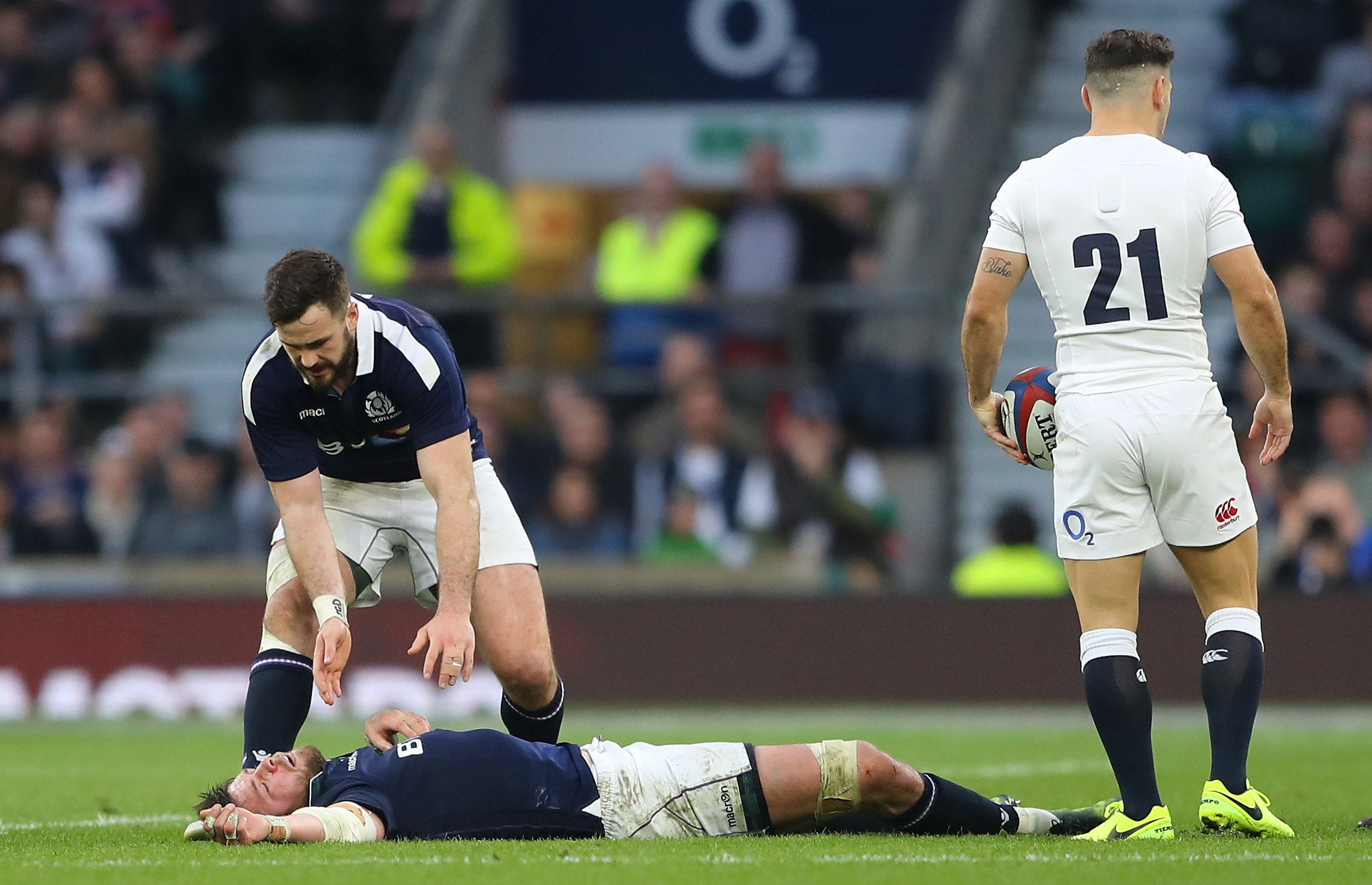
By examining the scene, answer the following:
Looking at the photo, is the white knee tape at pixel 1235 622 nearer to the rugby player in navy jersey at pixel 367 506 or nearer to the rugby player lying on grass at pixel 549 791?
the rugby player lying on grass at pixel 549 791

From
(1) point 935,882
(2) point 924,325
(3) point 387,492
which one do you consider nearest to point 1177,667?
(2) point 924,325

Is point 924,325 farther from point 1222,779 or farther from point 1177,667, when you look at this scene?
point 1222,779

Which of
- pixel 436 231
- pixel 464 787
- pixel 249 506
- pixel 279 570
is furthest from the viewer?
pixel 436 231

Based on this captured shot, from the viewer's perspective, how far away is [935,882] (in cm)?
511

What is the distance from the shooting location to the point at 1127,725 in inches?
233

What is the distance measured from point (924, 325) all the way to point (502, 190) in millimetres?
5462

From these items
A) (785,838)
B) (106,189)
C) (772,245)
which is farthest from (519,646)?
(106,189)

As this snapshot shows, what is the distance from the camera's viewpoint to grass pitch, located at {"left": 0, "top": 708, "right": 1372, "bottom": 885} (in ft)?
17.3

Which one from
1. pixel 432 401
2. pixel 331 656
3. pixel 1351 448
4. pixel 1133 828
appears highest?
pixel 432 401

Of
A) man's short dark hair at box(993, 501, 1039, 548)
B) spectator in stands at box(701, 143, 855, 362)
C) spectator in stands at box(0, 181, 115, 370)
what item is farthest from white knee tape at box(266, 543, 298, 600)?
spectator in stands at box(0, 181, 115, 370)

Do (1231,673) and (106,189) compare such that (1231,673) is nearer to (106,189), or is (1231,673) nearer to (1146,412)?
(1146,412)

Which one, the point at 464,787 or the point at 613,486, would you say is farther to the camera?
the point at 613,486

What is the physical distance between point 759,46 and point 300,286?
1196 centimetres

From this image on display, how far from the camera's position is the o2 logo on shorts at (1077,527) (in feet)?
19.8
